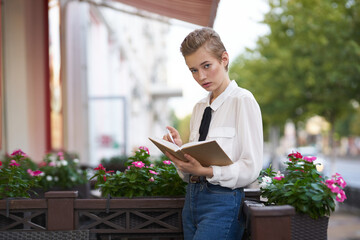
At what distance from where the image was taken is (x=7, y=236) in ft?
8.50

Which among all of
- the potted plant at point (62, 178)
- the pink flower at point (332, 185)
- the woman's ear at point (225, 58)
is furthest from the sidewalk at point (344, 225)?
the woman's ear at point (225, 58)

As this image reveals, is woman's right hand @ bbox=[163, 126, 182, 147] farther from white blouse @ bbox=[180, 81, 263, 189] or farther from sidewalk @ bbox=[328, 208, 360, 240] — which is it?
sidewalk @ bbox=[328, 208, 360, 240]

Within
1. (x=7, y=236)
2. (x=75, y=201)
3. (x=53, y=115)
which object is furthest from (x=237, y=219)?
(x=53, y=115)

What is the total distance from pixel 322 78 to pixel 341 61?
1250 millimetres

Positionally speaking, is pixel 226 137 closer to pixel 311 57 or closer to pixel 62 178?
pixel 62 178

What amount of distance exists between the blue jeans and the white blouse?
0.07 metres

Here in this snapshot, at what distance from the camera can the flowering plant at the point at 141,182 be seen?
2809mm

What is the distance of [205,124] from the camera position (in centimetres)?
232

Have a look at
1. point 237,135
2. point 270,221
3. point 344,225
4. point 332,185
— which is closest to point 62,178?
point 237,135

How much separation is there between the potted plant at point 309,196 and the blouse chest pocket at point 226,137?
1.37 ft

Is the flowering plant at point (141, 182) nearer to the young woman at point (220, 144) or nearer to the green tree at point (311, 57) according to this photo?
the young woman at point (220, 144)

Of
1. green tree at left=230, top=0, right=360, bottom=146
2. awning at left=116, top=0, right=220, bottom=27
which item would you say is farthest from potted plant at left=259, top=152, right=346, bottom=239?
green tree at left=230, top=0, right=360, bottom=146

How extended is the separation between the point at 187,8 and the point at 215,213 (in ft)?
12.9

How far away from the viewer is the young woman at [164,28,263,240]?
2092mm
